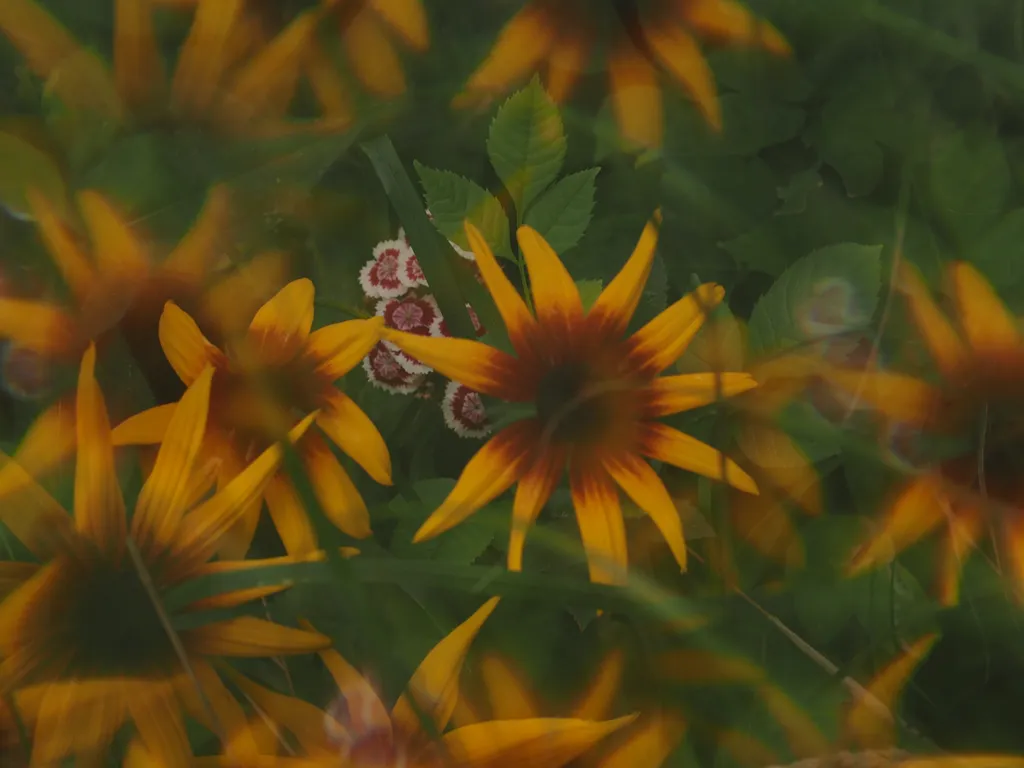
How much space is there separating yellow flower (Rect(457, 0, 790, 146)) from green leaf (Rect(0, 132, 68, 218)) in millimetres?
148

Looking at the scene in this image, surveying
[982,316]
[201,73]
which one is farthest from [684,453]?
[201,73]

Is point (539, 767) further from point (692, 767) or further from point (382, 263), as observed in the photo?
point (382, 263)

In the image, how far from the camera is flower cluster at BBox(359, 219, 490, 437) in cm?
29

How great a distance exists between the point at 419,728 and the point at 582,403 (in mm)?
107

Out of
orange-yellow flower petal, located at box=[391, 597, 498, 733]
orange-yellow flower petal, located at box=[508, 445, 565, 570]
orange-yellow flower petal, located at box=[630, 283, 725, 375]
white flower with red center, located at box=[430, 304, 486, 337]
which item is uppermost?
white flower with red center, located at box=[430, 304, 486, 337]

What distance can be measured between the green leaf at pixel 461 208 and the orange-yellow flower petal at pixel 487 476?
6 centimetres

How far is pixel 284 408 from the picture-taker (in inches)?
10.9

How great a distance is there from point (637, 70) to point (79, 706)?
28cm

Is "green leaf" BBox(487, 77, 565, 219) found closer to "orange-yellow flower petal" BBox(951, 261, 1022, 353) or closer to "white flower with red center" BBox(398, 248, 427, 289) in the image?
"white flower with red center" BBox(398, 248, 427, 289)

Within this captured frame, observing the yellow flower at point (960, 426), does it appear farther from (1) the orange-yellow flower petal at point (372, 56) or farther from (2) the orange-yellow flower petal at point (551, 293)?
(1) the orange-yellow flower petal at point (372, 56)

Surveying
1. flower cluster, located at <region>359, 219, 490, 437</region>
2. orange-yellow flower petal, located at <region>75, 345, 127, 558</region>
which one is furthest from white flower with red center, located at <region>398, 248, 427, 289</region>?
orange-yellow flower petal, located at <region>75, 345, 127, 558</region>

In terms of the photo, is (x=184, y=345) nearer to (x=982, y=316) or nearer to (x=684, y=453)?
(x=684, y=453)

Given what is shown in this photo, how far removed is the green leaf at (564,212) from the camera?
0.99 ft

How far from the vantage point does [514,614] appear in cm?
27
